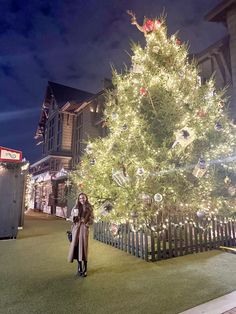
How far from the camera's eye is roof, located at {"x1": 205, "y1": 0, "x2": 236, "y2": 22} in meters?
12.4

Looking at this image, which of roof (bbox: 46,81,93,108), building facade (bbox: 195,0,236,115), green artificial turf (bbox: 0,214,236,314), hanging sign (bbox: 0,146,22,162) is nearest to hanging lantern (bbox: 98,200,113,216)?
green artificial turf (bbox: 0,214,236,314)

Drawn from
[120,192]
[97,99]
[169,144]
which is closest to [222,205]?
[169,144]

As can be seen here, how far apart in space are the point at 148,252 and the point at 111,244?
2298mm

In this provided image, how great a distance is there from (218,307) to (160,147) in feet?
16.6

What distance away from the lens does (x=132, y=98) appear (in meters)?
8.75

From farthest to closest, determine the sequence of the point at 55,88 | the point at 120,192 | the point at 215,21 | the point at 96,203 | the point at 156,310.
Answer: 1. the point at 55,88
2. the point at 215,21
3. the point at 96,203
4. the point at 120,192
5. the point at 156,310

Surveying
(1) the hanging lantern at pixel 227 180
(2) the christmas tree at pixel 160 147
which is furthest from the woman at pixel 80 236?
(1) the hanging lantern at pixel 227 180

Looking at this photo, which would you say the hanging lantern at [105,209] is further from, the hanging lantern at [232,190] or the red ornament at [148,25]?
the red ornament at [148,25]

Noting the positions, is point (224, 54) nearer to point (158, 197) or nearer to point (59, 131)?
point (158, 197)

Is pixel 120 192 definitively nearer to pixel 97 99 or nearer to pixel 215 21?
pixel 215 21

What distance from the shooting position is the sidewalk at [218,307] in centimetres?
369

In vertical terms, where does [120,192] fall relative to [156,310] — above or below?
above

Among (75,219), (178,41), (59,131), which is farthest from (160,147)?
(59,131)

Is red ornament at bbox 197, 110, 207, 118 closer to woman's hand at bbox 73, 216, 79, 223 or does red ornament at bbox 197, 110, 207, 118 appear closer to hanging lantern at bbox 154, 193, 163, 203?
hanging lantern at bbox 154, 193, 163, 203
